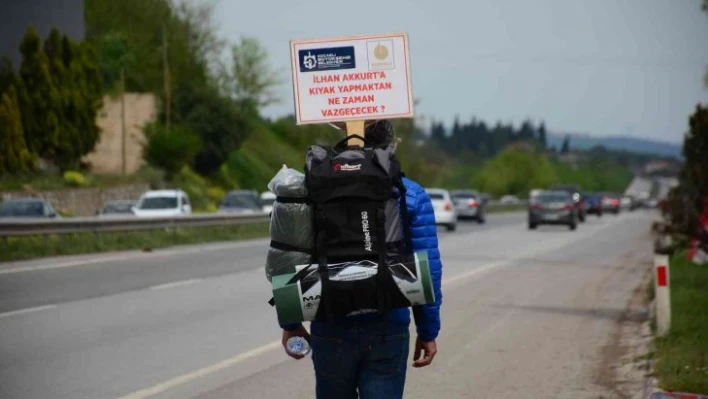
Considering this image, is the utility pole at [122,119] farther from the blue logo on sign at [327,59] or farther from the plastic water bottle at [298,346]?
the plastic water bottle at [298,346]

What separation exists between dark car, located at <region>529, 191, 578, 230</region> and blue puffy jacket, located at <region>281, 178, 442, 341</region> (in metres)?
44.2

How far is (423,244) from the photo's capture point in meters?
4.89

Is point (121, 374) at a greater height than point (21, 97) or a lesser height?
lesser

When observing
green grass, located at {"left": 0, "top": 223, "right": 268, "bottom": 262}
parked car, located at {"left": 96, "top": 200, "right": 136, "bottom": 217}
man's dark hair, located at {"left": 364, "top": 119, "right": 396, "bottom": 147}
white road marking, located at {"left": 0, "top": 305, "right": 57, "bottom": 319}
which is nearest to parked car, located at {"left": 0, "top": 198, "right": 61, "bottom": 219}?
green grass, located at {"left": 0, "top": 223, "right": 268, "bottom": 262}

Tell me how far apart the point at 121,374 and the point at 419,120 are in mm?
78077

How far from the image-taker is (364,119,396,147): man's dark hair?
5.25m

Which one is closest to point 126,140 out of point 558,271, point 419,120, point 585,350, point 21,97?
point 21,97

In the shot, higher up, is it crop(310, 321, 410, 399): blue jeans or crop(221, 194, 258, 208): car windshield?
crop(310, 321, 410, 399): blue jeans

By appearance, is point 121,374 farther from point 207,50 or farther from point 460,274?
point 207,50

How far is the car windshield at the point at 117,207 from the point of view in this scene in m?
39.1

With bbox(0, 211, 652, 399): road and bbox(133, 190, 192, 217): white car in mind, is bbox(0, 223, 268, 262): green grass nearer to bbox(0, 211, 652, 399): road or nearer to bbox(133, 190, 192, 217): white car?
bbox(0, 211, 652, 399): road

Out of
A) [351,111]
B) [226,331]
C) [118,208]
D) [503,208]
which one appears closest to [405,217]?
[351,111]

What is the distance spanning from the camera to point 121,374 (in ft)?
31.8

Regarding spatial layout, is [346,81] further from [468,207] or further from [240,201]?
[468,207]
